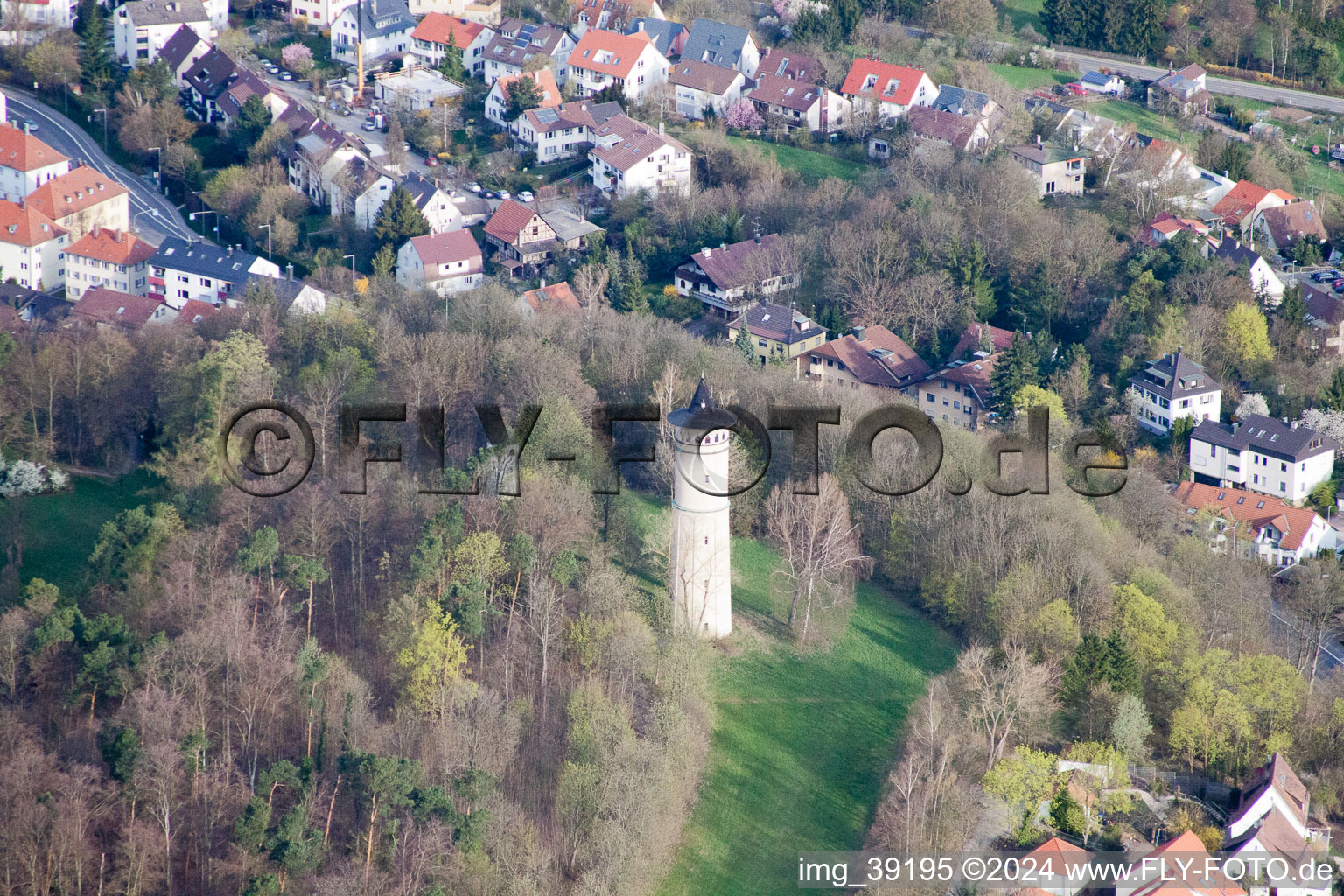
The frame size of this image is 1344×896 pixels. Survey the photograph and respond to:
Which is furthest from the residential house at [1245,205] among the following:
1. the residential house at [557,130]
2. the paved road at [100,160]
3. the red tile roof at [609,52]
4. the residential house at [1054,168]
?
the paved road at [100,160]

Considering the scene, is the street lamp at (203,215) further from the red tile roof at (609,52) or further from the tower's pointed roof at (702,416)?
the tower's pointed roof at (702,416)

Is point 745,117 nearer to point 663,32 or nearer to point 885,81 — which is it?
point 885,81

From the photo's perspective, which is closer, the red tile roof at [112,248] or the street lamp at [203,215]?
the red tile roof at [112,248]

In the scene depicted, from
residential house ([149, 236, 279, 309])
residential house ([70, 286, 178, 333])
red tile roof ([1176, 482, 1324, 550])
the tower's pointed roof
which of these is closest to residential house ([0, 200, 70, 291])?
residential house ([149, 236, 279, 309])

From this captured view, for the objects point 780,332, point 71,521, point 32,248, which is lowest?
point 32,248

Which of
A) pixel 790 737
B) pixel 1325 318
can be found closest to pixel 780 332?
pixel 1325 318

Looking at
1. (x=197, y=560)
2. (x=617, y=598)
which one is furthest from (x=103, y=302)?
(x=617, y=598)

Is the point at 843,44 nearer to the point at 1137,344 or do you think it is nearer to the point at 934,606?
the point at 1137,344

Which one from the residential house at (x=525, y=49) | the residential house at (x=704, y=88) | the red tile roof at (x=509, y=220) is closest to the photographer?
the red tile roof at (x=509, y=220)
